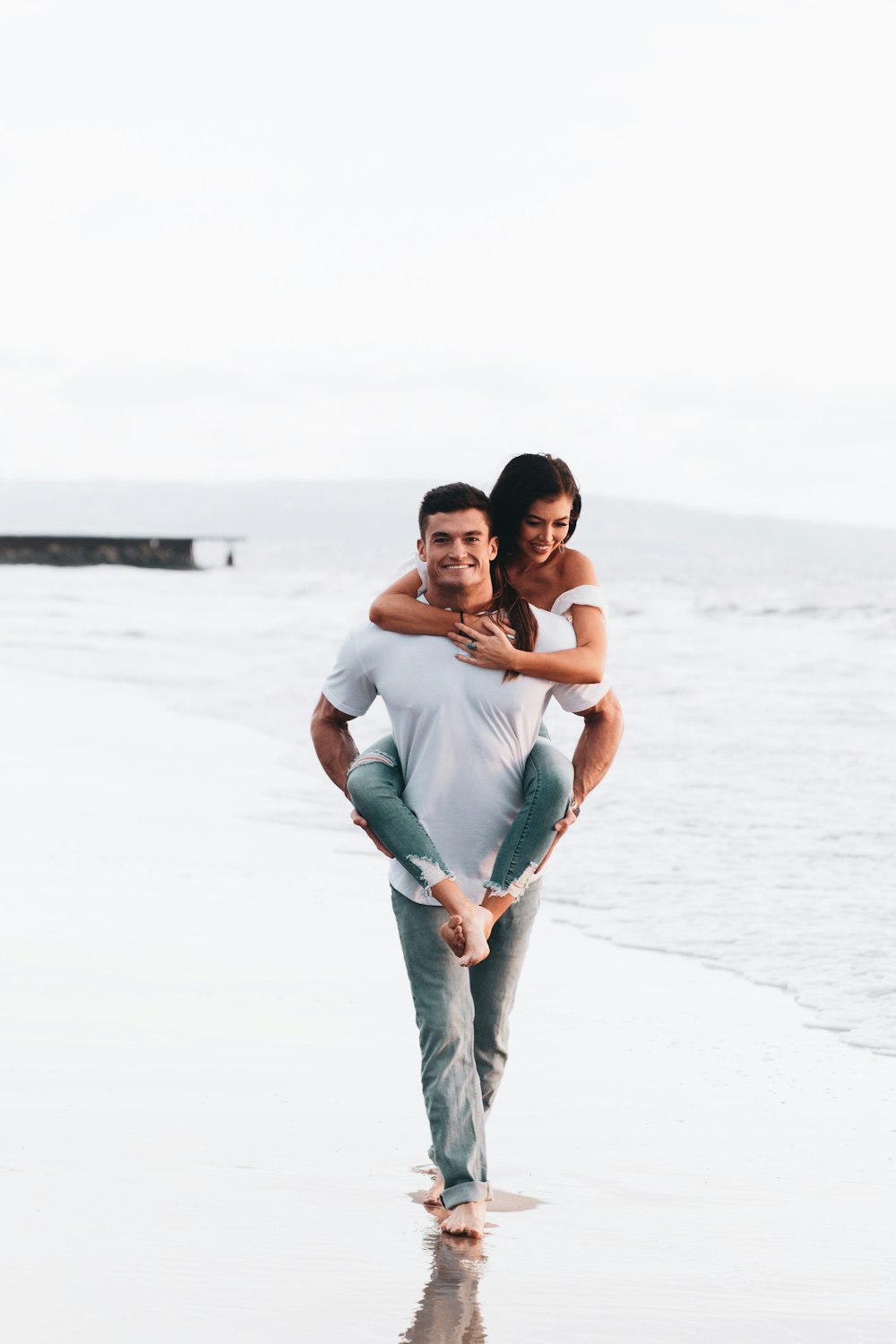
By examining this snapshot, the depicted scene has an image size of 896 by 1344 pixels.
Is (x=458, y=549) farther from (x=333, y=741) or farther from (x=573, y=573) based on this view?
(x=333, y=741)

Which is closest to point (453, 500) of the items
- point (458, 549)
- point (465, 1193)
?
point (458, 549)

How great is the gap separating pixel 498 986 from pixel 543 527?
104 cm

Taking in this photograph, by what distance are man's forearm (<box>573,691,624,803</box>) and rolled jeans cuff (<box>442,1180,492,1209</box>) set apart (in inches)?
34.4

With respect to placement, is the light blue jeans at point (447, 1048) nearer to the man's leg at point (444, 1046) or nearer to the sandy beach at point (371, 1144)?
the man's leg at point (444, 1046)

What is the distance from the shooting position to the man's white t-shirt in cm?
342

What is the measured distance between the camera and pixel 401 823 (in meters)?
3.40

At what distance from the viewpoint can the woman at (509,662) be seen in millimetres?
3379

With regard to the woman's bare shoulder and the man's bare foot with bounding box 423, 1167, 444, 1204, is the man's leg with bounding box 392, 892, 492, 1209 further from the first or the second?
the woman's bare shoulder

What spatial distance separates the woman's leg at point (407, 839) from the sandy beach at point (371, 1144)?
2.26 feet

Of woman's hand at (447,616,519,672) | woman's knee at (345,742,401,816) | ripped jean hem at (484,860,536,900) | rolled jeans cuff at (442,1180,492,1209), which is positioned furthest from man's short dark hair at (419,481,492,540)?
rolled jeans cuff at (442,1180,492,1209)

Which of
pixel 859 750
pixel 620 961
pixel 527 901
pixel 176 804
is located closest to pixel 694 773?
pixel 859 750

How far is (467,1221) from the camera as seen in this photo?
134 inches

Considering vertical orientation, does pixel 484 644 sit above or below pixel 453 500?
below

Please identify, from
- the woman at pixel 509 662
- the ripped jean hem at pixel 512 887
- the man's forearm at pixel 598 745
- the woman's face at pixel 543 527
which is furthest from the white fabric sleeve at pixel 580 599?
the ripped jean hem at pixel 512 887
